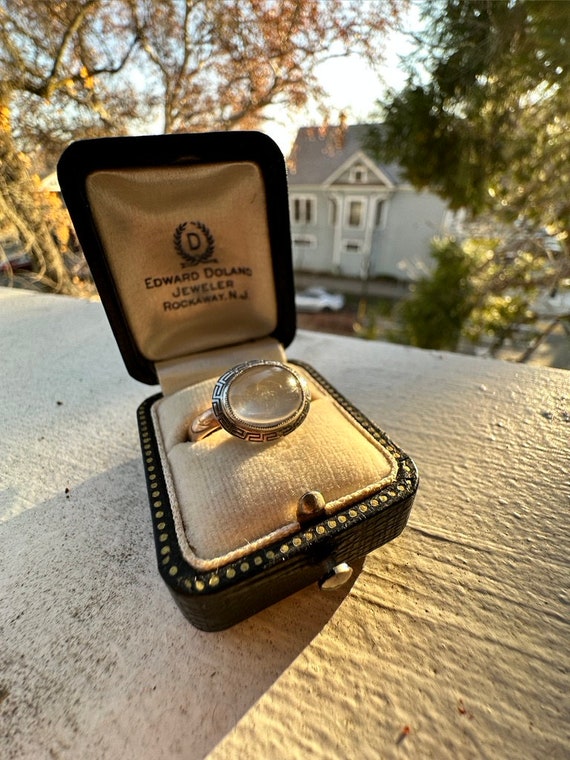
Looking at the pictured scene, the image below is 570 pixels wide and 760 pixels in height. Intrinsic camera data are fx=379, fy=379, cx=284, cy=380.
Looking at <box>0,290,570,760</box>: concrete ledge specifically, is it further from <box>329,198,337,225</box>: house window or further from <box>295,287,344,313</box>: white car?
<box>329,198,337,225</box>: house window

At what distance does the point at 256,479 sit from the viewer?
21.1 inches

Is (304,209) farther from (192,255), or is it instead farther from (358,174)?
(192,255)

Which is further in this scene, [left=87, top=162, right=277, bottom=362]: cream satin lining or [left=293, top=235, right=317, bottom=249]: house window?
[left=293, top=235, right=317, bottom=249]: house window

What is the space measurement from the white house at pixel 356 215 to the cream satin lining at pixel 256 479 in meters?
7.19

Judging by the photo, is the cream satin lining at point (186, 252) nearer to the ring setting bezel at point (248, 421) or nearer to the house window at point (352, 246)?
the ring setting bezel at point (248, 421)

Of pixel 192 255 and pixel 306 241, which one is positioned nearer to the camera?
pixel 192 255

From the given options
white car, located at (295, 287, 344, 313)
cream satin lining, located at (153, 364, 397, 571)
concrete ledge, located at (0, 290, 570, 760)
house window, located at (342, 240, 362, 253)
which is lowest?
white car, located at (295, 287, 344, 313)

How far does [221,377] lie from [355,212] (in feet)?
28.4

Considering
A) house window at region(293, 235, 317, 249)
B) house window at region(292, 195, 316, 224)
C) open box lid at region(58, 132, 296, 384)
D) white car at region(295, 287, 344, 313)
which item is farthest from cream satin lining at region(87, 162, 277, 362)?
house window at region(293, 235, 317, 249)

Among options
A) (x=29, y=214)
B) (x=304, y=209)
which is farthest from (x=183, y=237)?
Result: (x=304, y=209)

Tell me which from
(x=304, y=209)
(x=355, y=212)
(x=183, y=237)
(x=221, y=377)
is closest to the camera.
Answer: (x=221, y=377)

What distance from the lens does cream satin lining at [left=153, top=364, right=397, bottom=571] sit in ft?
1.60

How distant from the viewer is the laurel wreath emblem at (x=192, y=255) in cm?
77

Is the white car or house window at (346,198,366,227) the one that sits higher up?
house window at (346,198,366,227)
